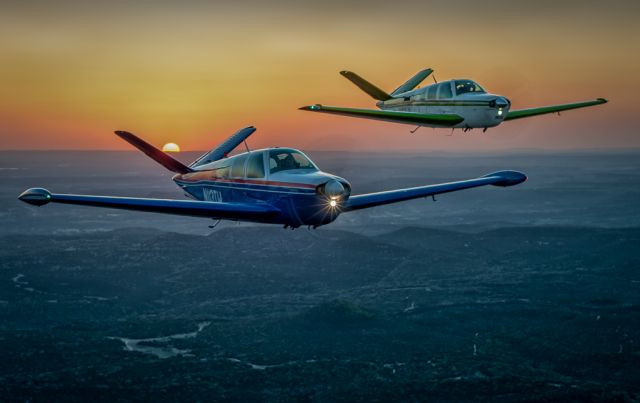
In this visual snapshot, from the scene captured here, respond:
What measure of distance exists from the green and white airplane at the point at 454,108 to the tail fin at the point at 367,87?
124cm

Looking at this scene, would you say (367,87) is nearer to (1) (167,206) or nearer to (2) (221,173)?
(2) (221,173)

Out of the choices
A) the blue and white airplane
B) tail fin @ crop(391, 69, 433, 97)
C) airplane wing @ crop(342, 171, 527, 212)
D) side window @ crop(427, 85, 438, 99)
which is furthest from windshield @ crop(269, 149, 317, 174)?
tail fin @ crop(391, 69, 433, 97)

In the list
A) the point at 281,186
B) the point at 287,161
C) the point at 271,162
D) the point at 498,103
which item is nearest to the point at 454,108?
the point at 498,103

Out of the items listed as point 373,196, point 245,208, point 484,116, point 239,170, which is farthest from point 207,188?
point 484,116

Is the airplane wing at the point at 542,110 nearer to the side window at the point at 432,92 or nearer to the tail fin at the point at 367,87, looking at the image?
the side window at the point at 432,92

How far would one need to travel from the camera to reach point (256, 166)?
71.8ft

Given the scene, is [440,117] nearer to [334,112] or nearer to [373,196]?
[334,112]

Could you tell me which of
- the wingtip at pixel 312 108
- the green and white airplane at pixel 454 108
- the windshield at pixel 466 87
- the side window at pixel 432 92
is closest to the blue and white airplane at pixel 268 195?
the wingtip at pixel 312 108

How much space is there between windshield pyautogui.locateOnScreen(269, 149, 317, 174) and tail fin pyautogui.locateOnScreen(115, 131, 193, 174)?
277 inches

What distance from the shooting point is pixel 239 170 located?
74.4ft

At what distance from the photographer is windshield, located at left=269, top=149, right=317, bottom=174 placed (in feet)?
70.3

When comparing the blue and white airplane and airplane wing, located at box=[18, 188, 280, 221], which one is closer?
airplane wing, located at box=[18, 188, 280, 221]

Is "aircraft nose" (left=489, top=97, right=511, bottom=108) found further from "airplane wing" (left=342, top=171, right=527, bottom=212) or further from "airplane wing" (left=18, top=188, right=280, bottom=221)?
"airplane wing" (left=18, top=188, right=280, bottom=221)

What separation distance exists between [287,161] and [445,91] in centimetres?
1651
